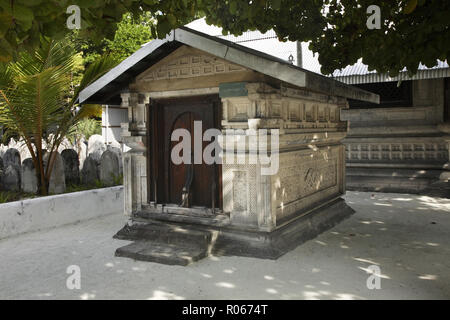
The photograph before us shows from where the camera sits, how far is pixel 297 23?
26.2 ft

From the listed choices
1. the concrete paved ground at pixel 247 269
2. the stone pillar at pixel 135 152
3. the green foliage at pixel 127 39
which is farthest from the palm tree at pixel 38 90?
the green foliage at pixel 127 39

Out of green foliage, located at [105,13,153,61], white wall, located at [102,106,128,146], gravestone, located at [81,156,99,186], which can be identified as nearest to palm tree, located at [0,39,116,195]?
gravestone, located at [81,156,99,186]

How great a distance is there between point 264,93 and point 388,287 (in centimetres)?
295

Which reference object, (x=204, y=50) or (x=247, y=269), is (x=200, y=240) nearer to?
(x=247, y=269)

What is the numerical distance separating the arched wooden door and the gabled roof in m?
0.76

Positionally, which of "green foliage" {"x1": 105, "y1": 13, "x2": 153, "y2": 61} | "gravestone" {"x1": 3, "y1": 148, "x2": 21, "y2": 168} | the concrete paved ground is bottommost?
the concrete paved ground

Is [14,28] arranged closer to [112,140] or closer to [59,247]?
[59,247]

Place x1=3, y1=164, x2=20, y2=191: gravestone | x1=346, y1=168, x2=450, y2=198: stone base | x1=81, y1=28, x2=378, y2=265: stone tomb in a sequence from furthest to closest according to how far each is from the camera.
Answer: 1. x1=346, y1=168, x2=450, y2=198: stone base
2. x1=3, y1=164, x2=20, y2=191: gravestone
3. x1=81, y1=28, x2=378, y2=265: stone tomb

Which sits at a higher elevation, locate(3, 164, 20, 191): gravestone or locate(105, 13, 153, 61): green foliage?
locate(105, 13, 153, 61): green foliage

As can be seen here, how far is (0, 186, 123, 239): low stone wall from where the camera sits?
715 cm

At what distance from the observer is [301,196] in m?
7.20

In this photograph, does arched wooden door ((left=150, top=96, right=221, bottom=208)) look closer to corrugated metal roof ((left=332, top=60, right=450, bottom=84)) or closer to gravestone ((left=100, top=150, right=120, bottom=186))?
gravestone ((left=100, top=150, right=120, bottom=186))
